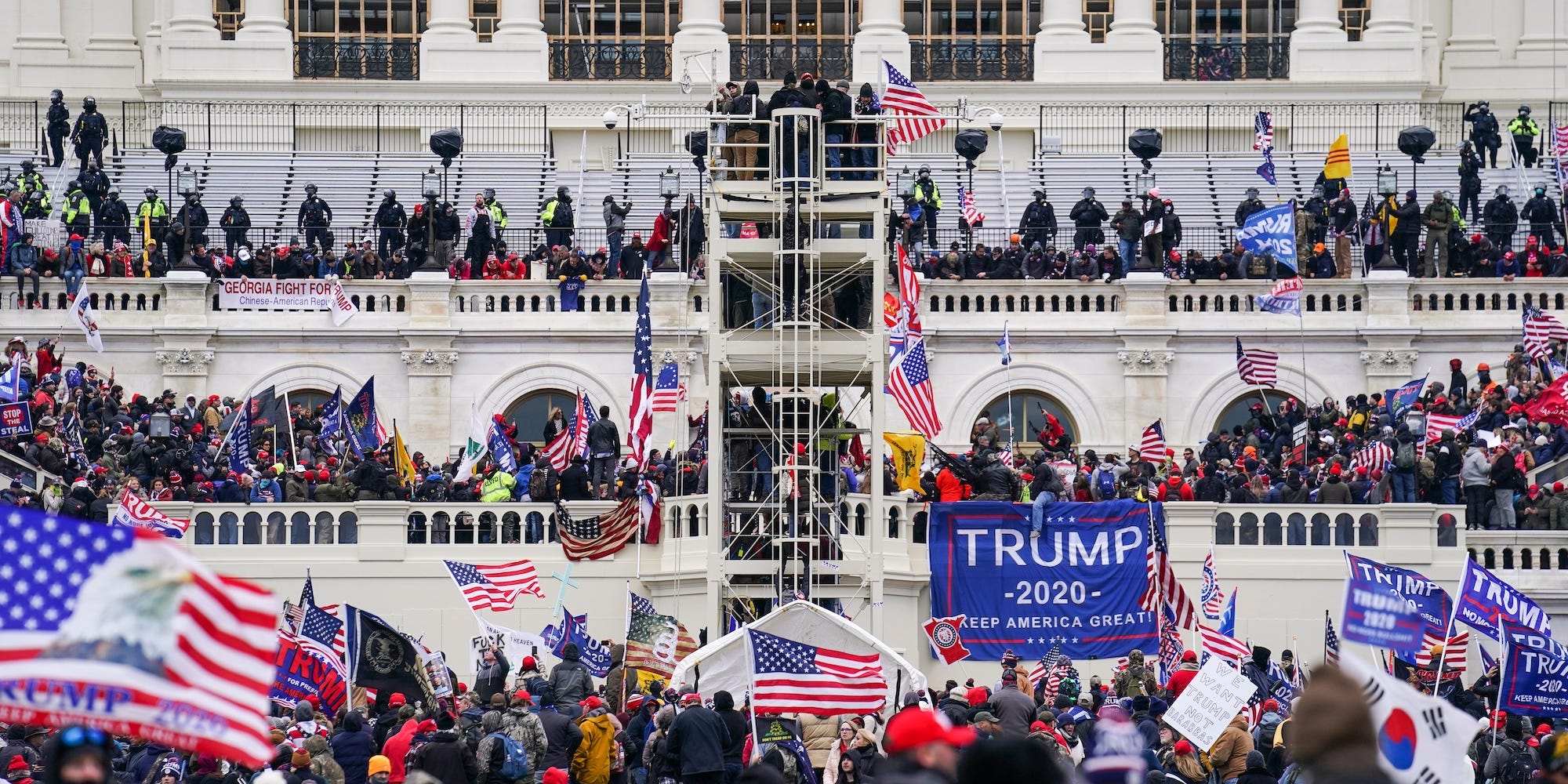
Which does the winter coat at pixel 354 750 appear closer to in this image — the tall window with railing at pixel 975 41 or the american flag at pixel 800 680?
the american flag at pixel 800 680

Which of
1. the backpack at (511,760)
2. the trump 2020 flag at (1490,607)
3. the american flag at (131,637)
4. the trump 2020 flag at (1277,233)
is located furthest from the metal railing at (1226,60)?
the american flag at (131,637)

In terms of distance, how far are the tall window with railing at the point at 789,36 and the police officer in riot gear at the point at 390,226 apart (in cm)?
1508

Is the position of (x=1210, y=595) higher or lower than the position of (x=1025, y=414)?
lower

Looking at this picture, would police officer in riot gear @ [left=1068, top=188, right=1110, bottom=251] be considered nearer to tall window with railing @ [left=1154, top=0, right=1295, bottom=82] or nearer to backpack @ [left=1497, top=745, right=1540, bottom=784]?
tall window with railing @ [left=1154, top=0, right=1295, bottom=82]

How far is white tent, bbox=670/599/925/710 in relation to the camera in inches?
1078

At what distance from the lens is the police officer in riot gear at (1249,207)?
47.8 meters

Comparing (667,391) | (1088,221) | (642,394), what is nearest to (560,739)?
(642,394)

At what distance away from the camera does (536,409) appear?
148 feet

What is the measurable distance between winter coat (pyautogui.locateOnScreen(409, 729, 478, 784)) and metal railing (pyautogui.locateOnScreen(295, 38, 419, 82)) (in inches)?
1610

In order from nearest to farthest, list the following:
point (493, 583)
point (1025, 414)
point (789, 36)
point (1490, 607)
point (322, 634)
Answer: point (1490, 607)
point (322, 634)
point (493, 583)
point (1025, 414)
point (789, 36)

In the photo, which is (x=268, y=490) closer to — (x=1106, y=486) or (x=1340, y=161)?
(x=1106, y=486)

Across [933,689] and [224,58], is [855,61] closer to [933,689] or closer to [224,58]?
[224,58]

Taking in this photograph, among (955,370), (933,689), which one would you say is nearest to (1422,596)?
(933,689)

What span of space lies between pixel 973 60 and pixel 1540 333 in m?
22.3
